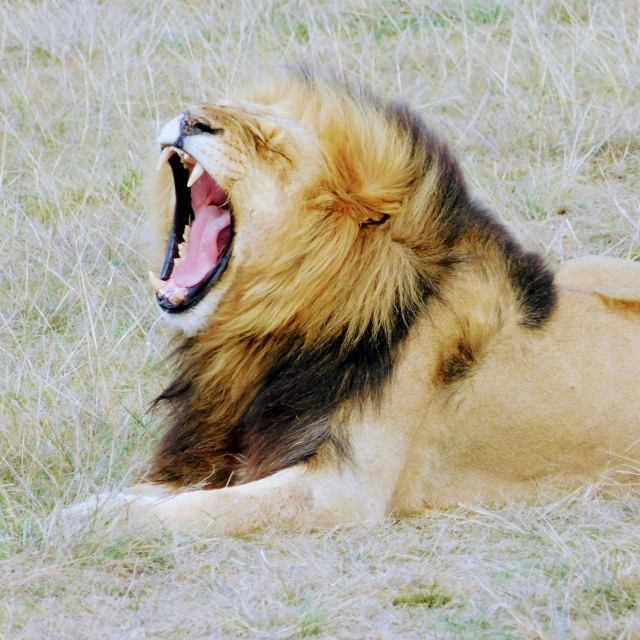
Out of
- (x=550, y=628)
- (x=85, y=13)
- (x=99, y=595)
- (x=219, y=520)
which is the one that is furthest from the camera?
(x=85, y=13)

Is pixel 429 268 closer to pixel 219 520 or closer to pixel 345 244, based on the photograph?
pixel 345 244

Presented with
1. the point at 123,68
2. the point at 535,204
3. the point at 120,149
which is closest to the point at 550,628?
the point at 535,204

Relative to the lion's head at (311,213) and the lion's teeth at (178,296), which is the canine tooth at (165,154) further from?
the lion's teeth at (178,296)

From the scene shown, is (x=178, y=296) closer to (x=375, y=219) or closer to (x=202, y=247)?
(x=202, y=247)

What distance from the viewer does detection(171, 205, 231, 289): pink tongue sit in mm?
3682

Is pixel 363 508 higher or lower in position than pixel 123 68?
lower

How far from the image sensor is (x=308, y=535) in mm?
3254

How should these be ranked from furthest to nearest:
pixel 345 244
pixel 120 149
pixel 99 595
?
pixel 120 149 < pixel 345 244 < pixel 99 595

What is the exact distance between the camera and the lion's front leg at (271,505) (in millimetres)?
3221

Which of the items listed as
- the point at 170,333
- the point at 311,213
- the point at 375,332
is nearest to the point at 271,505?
the point at 375,332

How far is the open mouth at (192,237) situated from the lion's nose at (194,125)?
0.07 metres

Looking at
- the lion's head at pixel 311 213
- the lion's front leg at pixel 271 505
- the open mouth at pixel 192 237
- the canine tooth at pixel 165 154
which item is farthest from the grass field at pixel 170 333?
the canine tooth at pixel 165 154

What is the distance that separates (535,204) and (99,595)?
3780mm

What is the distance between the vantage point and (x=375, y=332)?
3467mm
